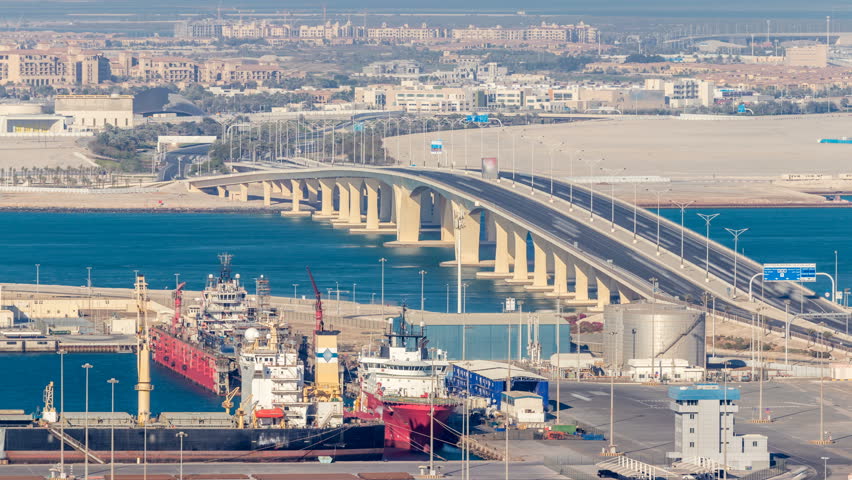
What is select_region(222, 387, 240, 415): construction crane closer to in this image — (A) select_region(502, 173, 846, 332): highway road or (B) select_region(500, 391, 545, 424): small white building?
(B) select_region(500, 391, 545, 424): small white building

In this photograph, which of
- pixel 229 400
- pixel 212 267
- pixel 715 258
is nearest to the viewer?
pixel 229 400

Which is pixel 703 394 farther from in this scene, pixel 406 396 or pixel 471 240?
pixel 471 240

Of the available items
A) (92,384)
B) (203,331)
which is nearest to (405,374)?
(92,384)

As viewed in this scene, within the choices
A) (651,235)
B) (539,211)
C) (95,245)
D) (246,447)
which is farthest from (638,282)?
(95,245)

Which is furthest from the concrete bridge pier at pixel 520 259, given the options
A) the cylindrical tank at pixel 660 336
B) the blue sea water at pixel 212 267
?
the cylindrical tank at pixel 660 336

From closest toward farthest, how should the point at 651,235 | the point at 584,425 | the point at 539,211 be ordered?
the point at 584,425, the point at 651,235, the point at 539,211

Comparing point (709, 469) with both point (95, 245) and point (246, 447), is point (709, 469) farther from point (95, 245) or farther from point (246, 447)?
point (95, 245)

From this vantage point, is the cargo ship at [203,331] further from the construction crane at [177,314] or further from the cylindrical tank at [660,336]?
the cylindrical tank at [660,336]
